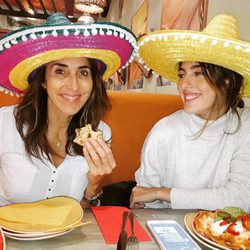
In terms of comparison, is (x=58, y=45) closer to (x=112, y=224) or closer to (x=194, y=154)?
(x=112, y=224)

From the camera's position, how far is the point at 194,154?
5.89ft

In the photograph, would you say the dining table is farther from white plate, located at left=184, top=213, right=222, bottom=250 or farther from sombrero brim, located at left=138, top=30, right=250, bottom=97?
sombrero brim, located at left=138, top=30, right=250, bottom=97

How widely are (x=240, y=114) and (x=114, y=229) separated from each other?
116 cm

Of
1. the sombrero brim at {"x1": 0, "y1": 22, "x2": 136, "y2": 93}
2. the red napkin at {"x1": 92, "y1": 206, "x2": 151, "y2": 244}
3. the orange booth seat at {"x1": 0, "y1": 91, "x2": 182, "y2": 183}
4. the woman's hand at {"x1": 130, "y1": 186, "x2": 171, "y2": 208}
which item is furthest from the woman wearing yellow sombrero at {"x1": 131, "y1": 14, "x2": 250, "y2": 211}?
the orange booth seat at {"x1": 0, "y1": 91, "x2": 182, "y2": 183}

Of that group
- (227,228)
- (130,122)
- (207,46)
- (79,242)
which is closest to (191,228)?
(227,228)

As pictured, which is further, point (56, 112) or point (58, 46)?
point (56, 112)

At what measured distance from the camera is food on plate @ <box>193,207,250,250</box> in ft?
3.43

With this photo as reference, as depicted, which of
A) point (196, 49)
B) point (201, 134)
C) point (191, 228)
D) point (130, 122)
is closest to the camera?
point (191, 228)

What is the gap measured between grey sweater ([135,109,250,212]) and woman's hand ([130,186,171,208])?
0.10m

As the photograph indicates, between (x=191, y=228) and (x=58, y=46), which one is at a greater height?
(x=58, y=46)

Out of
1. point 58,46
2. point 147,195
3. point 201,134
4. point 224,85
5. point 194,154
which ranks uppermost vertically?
point 58,46

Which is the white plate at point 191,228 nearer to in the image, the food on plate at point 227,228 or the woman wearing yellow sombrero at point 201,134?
the food on plate at point 227,228

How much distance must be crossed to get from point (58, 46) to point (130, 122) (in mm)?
1281

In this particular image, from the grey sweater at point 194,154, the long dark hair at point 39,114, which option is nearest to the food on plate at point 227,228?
the grey sweater at point 194,154
